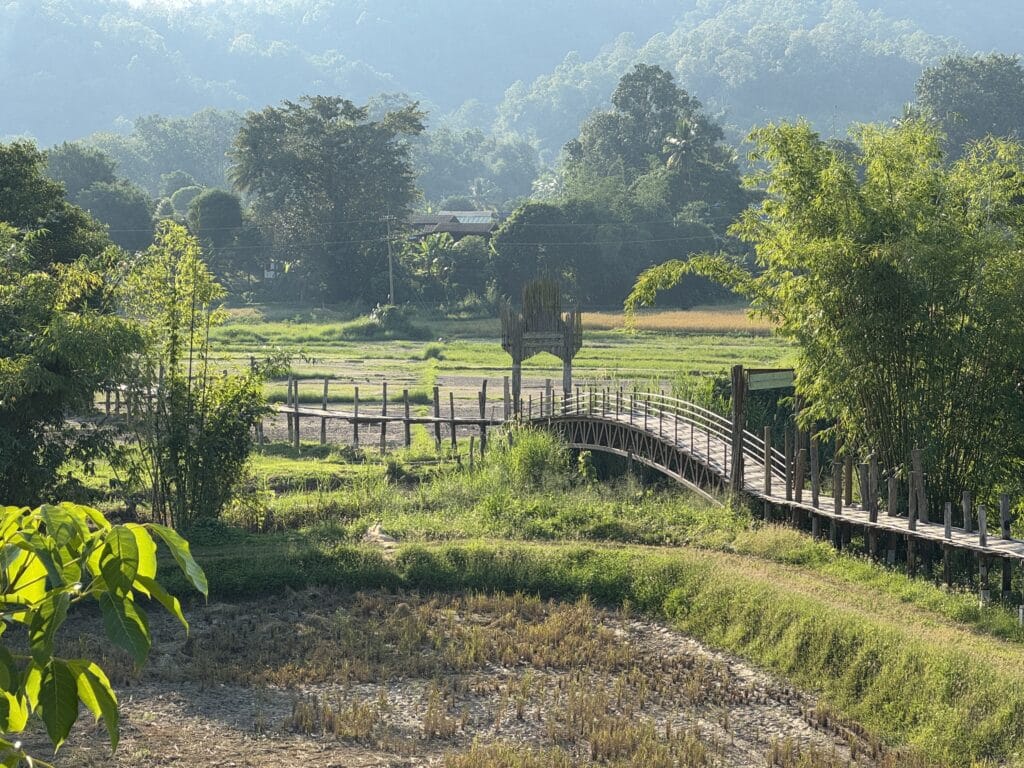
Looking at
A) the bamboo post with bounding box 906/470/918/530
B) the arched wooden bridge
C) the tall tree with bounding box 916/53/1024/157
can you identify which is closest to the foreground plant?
the arched wooden bridge

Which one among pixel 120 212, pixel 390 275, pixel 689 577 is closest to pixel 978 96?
pixel 390 275

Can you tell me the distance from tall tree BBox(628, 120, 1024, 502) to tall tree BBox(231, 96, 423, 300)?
59.9 meters

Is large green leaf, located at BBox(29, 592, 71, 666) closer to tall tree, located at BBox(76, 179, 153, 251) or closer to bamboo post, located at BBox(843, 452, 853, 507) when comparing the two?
bamboo post, located at BBox(843, 452, 853, 507)

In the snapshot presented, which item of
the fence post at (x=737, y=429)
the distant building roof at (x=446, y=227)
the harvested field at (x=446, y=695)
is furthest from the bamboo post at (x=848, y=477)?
the distant building roof at (x=446, y=227)

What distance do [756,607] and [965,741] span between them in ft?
13.9

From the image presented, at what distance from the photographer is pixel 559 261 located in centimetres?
7588

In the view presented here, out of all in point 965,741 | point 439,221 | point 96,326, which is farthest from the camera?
point 439,221

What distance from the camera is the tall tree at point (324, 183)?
260ft

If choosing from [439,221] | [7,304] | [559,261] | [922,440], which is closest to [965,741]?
[922,440]

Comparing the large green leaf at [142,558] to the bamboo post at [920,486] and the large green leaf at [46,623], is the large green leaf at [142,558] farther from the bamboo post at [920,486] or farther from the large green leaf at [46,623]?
the bamboo post at [920,486]

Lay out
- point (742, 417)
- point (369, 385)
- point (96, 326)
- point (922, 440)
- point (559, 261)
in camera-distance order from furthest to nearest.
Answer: point (559, 261) → point (369, 385) → point (742, 417) → point (96, 326) → point (922, 440)

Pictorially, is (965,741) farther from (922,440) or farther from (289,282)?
(289,282)

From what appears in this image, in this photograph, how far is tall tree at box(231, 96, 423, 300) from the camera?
260 feet

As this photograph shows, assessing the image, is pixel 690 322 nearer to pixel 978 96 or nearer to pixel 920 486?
pixel 978 96
